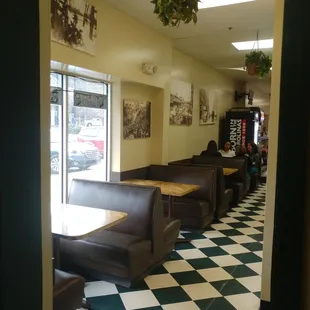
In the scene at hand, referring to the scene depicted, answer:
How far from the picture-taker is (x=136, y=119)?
5.16 meters

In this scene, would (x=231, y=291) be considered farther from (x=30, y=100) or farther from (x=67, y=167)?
(x=30, y=100)

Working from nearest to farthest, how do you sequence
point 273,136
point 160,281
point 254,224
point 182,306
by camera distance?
point 273,136, point 182,306, point 160,281, point 254,224

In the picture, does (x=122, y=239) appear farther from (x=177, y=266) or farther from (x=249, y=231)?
(x=249, y=231)

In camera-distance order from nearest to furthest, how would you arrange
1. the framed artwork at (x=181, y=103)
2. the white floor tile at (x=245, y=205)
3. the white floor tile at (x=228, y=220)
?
the white floor tile at (x=228, y=220)
the framed artwork at (x=181, y=103)
the white floor tile at (x=245, y=205)

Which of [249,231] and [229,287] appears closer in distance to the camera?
[229,287]

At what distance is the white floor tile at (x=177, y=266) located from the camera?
3533 millimetres

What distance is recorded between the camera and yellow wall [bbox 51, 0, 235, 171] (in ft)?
13.2

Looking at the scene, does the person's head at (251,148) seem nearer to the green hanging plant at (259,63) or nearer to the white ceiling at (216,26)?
the white ceiling at (216,26)

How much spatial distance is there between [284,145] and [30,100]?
0.69 metres

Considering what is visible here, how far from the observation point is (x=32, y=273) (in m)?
0.88

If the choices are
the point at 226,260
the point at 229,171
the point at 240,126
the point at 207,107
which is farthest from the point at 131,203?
the point at 240,126

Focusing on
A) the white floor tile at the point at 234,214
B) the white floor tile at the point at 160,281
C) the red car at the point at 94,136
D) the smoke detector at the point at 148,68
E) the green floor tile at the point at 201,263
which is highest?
the smoke detector at the point at 148,68

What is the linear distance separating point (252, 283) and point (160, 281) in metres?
0.91

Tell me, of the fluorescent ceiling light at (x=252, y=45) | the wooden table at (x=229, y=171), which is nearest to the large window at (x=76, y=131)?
the wooden table at (x=229, y=171)
